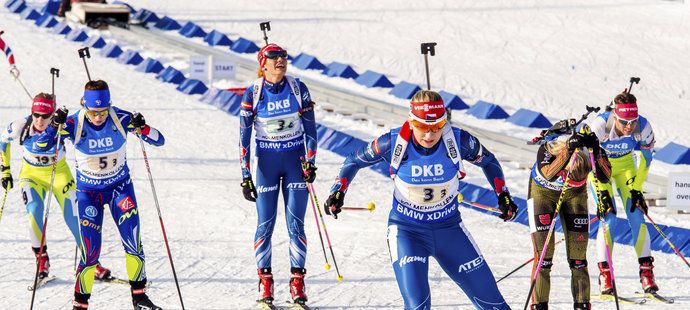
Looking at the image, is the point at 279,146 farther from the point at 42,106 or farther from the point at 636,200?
the point at 636,200

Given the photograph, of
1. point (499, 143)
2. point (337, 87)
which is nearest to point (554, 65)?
point (337, 87)

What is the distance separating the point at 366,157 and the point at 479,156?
2.69 feet

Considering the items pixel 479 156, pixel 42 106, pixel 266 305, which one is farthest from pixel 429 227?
pixel 42 106

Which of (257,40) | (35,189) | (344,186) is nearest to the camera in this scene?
(344,186)

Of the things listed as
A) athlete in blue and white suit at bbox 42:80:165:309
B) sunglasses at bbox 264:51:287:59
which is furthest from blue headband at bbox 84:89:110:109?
sunglasses at bbox 264:51:287:59

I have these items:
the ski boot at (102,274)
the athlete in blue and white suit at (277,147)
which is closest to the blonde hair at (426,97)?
the athlete in blue and white suit at (277,147)

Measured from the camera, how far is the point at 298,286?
34.3ft

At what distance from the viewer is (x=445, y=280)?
11.2 m

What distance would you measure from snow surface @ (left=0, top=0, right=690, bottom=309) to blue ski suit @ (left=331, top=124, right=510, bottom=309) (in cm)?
233

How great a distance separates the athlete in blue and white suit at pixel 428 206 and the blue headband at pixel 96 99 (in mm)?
2544

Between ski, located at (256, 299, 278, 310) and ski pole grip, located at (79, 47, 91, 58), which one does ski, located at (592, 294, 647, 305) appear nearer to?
ski, located at (256, 299, 278, 310)

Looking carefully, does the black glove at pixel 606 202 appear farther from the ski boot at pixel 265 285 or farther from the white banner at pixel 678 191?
the ski boot at pixel 265 285

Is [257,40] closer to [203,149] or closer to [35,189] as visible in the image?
[203,149]

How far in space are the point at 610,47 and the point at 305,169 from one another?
15652 mm
